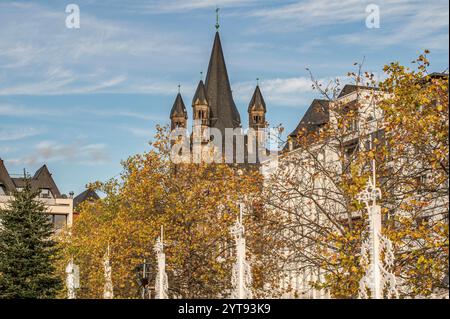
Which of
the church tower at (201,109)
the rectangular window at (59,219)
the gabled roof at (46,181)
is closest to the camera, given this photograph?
the rectangular window at (59,219)

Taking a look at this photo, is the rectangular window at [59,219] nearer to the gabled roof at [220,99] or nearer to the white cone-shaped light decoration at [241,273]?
the gabled roof at [220,99]

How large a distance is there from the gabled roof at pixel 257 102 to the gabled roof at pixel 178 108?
12.9 metres

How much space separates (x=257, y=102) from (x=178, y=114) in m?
15.3

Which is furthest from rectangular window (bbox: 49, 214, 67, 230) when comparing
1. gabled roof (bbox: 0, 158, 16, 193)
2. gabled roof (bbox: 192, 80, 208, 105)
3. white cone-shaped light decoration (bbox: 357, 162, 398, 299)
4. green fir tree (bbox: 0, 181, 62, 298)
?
white cone-shaped light decoration (bbox: 357, 162, 398, 299)

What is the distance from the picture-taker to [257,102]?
16212 cm

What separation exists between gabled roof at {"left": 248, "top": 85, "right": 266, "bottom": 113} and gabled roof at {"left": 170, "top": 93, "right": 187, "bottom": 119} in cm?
1292

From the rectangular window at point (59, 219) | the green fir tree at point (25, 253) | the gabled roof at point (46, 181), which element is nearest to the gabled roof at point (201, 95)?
the gabled roof at point (46, 181)

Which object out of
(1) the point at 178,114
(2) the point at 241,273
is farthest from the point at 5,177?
(2) the point at 241,273

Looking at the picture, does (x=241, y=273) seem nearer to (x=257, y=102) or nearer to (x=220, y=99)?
(x=220, y=99)

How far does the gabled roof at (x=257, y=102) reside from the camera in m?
162

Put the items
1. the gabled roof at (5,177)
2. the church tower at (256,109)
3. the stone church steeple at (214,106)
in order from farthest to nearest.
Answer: the church tower at (256,109) → the stone church steeple at (214,106) → the gabled roof at (5,177)
